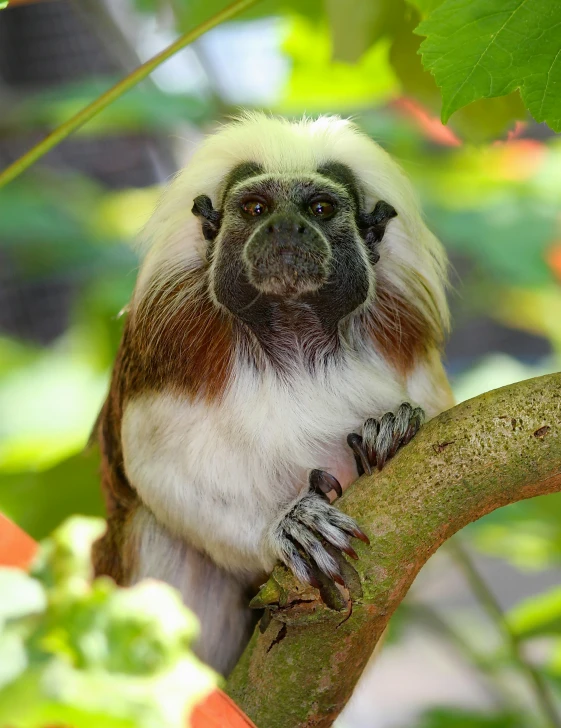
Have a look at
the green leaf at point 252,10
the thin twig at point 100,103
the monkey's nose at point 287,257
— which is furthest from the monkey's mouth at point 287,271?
the green leaf at point 252,10

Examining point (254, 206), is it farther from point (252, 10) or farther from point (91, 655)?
point (91, 655)

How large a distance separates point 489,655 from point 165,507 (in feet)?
4.46

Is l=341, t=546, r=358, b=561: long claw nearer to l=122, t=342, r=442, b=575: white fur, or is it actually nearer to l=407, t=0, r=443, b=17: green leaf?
l=122, t=342, r=442, b=575: white fur

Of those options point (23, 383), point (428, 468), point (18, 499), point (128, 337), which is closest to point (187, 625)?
point (428, 468)

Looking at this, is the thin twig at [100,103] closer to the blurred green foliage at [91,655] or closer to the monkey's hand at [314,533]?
the monkey's hand at [314,533]

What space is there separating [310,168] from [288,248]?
0.35 metres

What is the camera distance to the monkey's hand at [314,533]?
5.13ft

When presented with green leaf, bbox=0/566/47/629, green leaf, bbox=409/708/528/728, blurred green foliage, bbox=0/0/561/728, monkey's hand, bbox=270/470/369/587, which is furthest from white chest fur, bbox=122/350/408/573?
green leaf, bbox=0/566/47/629

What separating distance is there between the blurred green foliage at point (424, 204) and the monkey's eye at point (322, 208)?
1.07 ft

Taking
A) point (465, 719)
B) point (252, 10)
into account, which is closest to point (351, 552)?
point (465, 719)

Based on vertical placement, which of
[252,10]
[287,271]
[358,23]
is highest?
[252,10]

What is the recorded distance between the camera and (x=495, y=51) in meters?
1.37

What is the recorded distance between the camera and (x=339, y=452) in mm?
2025

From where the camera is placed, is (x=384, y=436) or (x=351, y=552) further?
(x=384, y=436)
